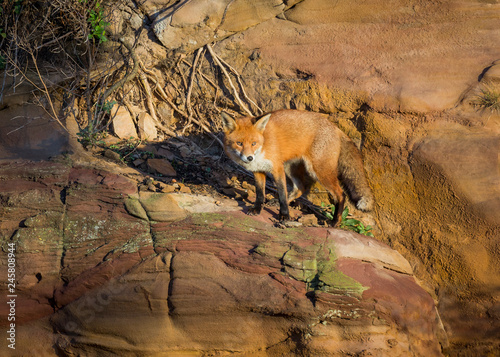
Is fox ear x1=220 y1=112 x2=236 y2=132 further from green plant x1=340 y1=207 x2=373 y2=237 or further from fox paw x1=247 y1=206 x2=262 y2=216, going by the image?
green plant x1=340 y1=207 x2=373 y2=237

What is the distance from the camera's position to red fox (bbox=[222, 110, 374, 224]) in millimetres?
4789

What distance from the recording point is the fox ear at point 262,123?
474 centimetres

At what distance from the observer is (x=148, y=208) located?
4.30m

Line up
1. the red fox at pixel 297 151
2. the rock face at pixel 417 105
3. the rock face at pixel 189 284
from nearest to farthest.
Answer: the rock face at pixel 189 284 → the rock face at pixel 417 105 → the red fox at pixel 297 151

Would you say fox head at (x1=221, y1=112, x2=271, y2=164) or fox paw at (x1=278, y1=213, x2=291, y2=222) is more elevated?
fox head at (x1=221, y1=112, x2=271, y2=164)

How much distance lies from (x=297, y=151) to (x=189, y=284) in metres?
2.10

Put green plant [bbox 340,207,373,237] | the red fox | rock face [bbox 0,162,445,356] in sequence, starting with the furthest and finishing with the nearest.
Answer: green plant [bbox 340,207,373,237] → the red fox → rock face [bbox 0,162,445,356]

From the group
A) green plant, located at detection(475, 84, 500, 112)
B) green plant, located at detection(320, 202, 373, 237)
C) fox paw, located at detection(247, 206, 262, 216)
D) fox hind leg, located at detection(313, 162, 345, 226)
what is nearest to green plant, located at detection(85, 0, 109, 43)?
fox paw, located at detection(247, 206, 262, 216)

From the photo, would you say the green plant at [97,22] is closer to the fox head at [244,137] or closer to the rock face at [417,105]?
the rock face at [417,105]

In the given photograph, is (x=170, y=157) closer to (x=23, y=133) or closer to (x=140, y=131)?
(x=140, y=131)

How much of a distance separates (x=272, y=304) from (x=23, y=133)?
4.19 m

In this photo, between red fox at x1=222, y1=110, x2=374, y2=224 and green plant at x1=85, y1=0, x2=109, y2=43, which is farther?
green plant at x1=85, y1=0, x2=109, y2=43

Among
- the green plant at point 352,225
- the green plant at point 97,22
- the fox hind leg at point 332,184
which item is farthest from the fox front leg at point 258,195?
the green plant at point 97,22

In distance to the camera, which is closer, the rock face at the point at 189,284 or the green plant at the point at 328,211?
the rock face at the point at 189,284
